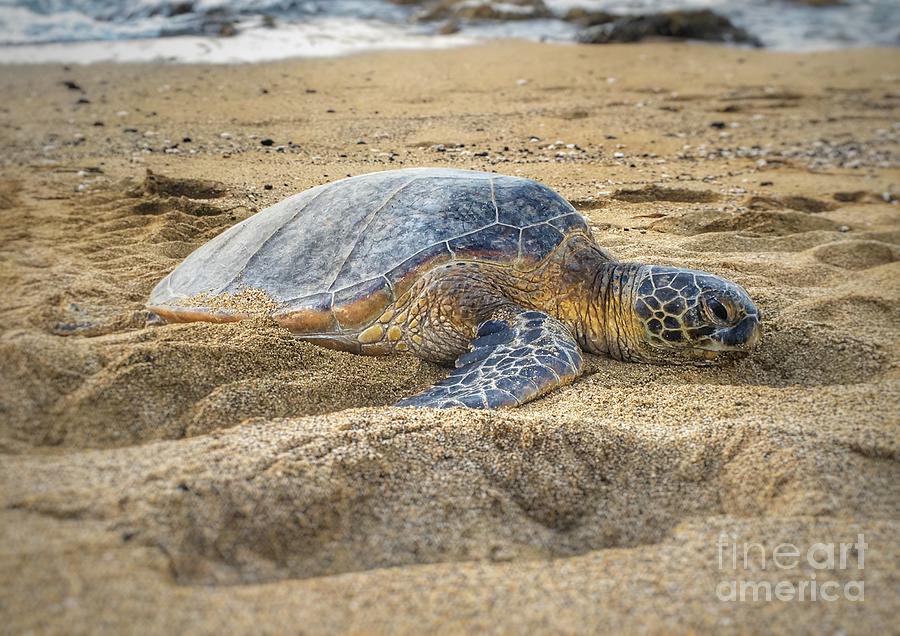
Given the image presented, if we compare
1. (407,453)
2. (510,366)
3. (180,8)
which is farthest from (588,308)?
(180,8)

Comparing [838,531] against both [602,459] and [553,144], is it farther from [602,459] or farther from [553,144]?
[553,144]

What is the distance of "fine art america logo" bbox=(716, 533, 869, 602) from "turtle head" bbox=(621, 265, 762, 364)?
123 cm

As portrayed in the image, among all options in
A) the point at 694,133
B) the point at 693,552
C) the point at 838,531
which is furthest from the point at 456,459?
the point at 694,133

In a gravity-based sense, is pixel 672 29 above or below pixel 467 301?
above

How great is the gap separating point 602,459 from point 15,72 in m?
8.55

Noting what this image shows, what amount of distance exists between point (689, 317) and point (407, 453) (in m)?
1.41

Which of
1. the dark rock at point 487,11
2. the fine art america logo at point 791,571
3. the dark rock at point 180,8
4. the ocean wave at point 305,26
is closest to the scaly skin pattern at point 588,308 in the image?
the fine art america logo at point 791,571

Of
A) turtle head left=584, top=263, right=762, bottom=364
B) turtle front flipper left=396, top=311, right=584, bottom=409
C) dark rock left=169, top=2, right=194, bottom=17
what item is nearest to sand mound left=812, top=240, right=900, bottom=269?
turtle head left=584, top=263, right=762, bottom=364

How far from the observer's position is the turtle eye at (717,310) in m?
2.56

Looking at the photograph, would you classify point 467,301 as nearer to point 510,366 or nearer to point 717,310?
point 510,366

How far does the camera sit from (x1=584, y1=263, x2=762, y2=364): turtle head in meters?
2.57

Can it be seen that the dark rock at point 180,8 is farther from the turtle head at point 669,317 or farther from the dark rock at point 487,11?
the turtle head at point 669,317

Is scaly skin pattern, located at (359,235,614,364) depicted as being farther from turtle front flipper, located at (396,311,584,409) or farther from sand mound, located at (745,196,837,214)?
sand mound, located at (745,196,837,214)

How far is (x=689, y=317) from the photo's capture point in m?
2.61
